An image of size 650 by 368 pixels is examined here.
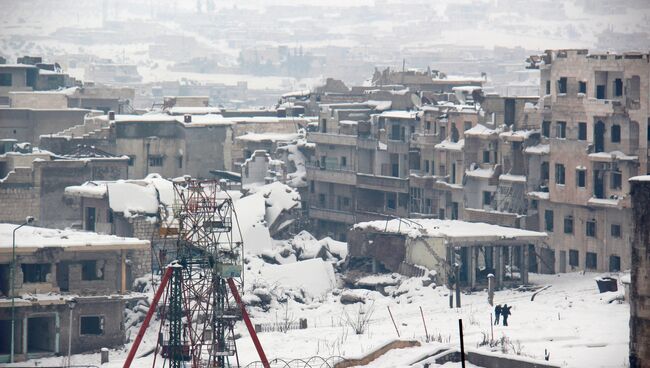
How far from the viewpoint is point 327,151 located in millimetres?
86188

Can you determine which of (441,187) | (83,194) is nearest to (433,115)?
(441,187)

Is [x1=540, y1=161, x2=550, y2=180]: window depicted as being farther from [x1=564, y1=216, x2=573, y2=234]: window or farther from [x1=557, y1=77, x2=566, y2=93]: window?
[x1=557, y1=77, x2=566, y2=93]: window

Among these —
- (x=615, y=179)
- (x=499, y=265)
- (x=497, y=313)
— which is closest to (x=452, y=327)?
Answer: (x=497, y=313)

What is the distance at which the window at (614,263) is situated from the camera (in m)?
69.6

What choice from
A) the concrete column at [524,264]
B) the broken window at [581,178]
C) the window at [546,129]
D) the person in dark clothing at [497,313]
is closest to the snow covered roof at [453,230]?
the concrete column at [524,264]

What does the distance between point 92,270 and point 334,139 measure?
24.4 m

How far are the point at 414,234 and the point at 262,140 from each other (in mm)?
22092

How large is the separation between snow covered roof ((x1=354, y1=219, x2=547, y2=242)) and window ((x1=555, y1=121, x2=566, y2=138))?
424 cm

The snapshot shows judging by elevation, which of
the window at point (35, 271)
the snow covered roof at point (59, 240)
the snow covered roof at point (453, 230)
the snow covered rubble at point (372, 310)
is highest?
the snow covered roof at point (59, 240)

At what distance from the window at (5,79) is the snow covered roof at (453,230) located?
4374 centimetres

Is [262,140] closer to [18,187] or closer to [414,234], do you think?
[18,187]

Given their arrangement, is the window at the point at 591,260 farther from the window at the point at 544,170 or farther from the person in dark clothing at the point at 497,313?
the person in dark clothing at the point at 497,313

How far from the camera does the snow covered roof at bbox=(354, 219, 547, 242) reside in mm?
67812

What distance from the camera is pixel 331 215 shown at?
84750mm
